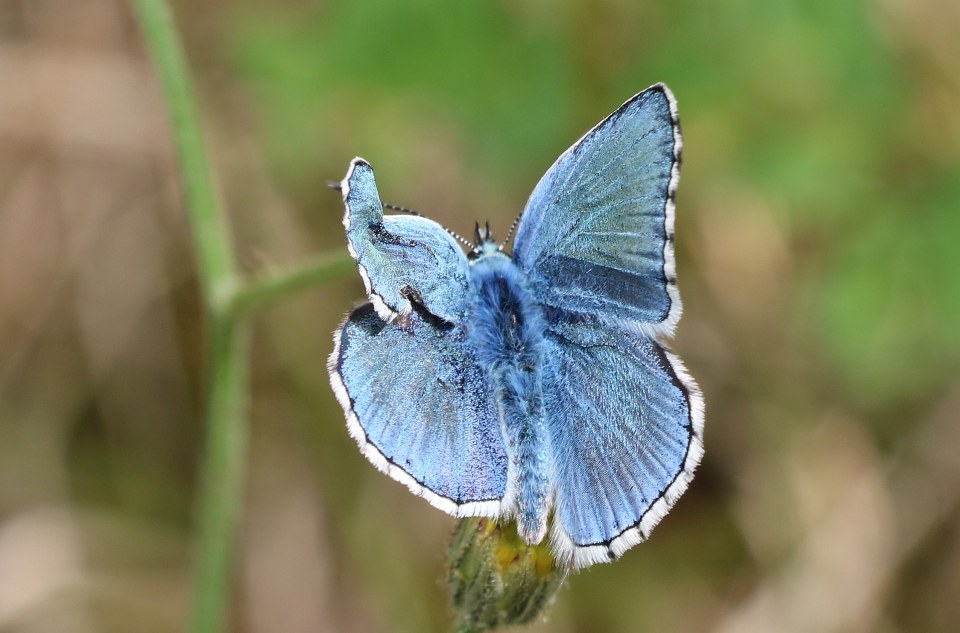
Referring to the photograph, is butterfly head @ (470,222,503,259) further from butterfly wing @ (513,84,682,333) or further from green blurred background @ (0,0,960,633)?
green blurred background @ (0,0,960,633)

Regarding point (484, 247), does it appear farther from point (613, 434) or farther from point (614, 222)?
point (613, 434)

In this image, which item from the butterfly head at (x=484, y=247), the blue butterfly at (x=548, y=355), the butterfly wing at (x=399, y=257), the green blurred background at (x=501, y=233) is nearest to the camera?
the butterfly wing at (x=399, y=257)
